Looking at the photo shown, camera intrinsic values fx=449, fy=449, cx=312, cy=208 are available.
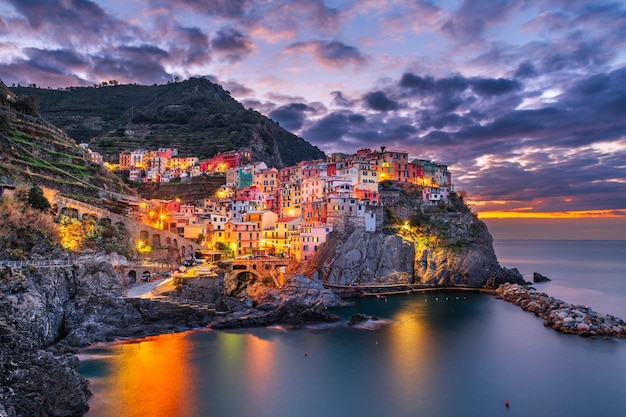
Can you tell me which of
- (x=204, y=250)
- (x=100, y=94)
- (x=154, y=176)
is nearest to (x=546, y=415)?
(x=204, y=250)

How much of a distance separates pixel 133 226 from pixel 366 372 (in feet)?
77.3

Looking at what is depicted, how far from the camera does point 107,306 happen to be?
27.5 m

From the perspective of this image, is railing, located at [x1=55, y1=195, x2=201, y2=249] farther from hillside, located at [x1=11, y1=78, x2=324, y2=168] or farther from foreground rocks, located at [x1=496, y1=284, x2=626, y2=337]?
hillside, located at [x1=11, y1=78, x2=324, y2=168]

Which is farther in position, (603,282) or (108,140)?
(108,140)

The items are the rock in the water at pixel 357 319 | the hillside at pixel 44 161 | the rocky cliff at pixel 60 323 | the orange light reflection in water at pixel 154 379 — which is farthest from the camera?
the hillside at pixel 44 161

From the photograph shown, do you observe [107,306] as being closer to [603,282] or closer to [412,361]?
[412,361]

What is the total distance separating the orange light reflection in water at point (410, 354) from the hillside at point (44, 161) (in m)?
28.5

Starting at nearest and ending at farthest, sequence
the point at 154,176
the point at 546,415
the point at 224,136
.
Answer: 1. the point at 546,415
2. the point at 154,176
3. the point at 224,136

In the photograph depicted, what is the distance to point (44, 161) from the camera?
39844mm

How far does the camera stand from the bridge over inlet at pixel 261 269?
43.3 m

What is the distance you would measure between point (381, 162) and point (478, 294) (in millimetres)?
22686

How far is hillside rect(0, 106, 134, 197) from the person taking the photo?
35.6 meters

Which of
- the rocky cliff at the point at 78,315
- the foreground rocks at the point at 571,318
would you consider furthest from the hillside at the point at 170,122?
the foreground rocks at the point at 571,318

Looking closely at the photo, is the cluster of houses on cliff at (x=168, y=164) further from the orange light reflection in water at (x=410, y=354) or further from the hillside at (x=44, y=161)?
the orange light reflection in water at (x=410, y=354)
